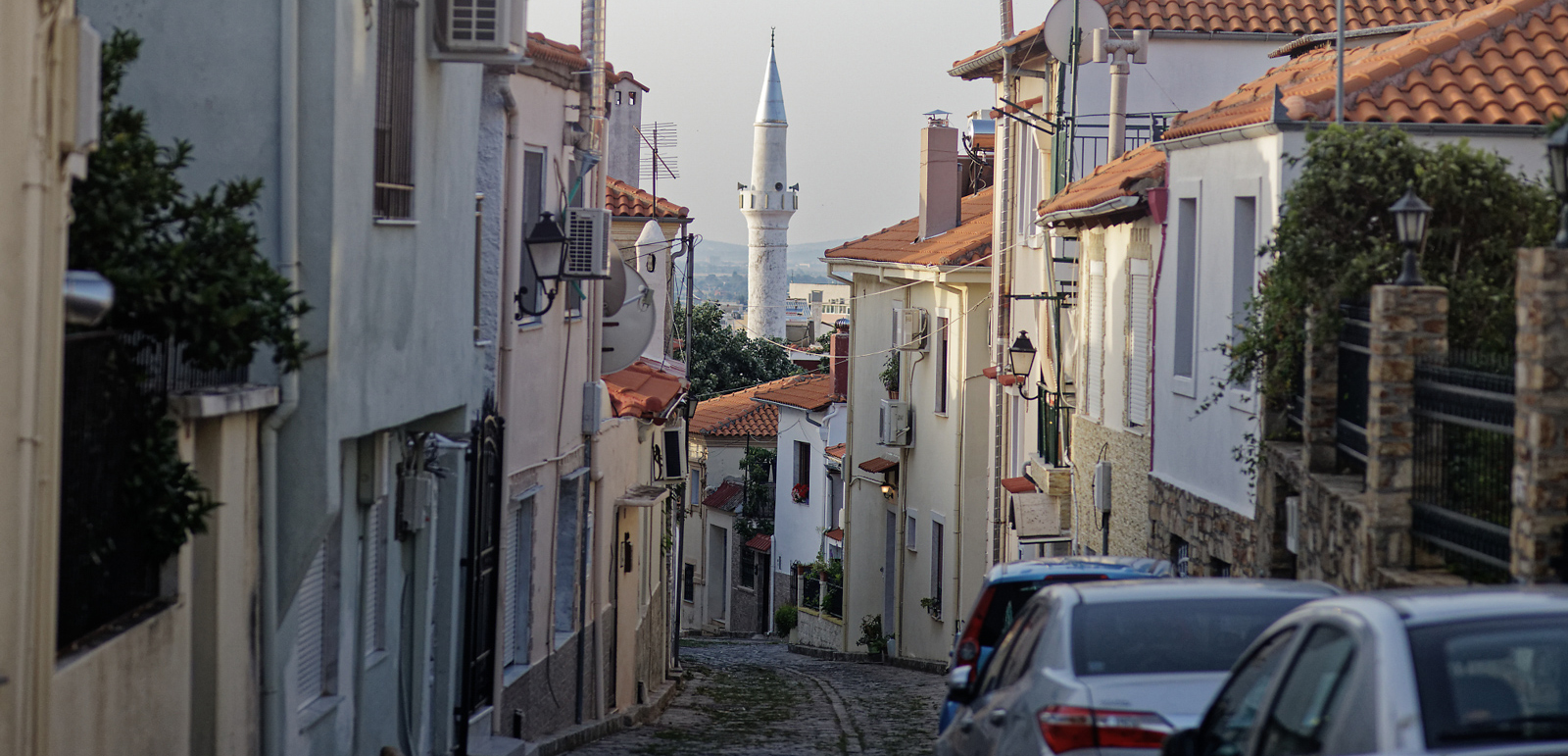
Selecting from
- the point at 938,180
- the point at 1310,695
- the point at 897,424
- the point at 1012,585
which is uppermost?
the point at 938,180

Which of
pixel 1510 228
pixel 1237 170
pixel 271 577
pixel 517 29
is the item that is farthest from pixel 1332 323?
pixel 271 577

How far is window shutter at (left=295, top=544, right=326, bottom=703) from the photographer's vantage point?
10086 millimetres

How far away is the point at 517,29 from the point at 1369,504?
237 inches

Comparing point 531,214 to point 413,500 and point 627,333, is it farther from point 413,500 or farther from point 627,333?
point 413,500

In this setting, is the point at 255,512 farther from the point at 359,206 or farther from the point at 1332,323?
the point at 1332,323

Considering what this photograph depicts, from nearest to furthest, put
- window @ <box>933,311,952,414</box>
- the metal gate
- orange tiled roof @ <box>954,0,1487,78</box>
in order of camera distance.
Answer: the metal gate → orange tiled roof @ <box>954,0,1487,78</box> → window @ <box>933,311,952,414</box>

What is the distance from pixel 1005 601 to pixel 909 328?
20.1 m

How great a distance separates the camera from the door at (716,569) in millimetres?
51344

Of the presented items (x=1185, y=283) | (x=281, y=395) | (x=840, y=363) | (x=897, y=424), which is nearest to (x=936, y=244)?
(x=897, y=424)

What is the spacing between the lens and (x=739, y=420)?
51.2m

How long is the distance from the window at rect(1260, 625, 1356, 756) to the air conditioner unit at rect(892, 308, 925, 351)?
26.0m

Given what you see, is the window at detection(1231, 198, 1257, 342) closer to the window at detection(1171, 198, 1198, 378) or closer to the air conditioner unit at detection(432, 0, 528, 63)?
the window at detection(1171, 198, 1198, 378)

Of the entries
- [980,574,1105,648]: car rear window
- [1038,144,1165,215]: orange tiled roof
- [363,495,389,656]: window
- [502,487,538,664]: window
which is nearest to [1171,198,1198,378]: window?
[1038,144,1165,215]: orange tiled roof

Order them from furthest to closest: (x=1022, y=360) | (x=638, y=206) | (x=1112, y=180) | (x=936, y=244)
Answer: (x=936, y=244) < (x=638, y=206) < (x=1022, y=360) < (x=1112, y=180)
